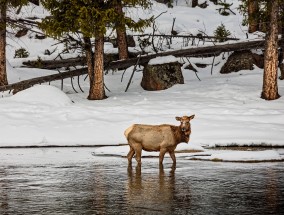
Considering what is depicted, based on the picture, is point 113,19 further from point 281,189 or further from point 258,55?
point 281,189

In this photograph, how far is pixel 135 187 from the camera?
401 inches

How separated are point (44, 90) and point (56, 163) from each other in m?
12.2

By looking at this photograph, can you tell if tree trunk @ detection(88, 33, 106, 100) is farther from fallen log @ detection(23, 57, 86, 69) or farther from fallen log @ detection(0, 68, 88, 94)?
fallen log @ detection(23, 57, 86, 69)

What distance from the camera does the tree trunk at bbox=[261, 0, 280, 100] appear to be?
81.2ft

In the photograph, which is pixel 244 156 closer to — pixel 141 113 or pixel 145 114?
pixel 145 114

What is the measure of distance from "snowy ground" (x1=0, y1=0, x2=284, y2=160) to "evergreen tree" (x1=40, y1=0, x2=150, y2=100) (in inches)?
69.8

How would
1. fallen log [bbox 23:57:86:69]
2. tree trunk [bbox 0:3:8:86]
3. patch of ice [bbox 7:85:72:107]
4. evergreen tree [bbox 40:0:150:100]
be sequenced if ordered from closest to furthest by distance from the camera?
evergreen tree [bbox 40:0:150:100]
patch of ice [bbox 7:85:72:107]
tree trunk [bbox 0:3:8:86]
fallen log [bbox 23:57:86:69]

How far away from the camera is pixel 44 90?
2584 centimetres

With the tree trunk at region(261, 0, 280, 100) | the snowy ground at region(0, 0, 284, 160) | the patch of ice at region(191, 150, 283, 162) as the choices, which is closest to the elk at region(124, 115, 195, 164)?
the patch of ice at region(191, 150, 283, 162)

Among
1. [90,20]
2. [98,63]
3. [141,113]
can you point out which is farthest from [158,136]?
[98,63]

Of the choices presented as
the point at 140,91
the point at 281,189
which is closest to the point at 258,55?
the point at 140,91

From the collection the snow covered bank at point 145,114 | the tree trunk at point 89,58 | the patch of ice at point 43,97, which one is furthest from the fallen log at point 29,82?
the patch of ice at point 43,97

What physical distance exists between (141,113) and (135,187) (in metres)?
12.9

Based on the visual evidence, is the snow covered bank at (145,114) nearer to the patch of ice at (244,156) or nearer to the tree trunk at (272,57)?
the tree trunk at (272,57)
